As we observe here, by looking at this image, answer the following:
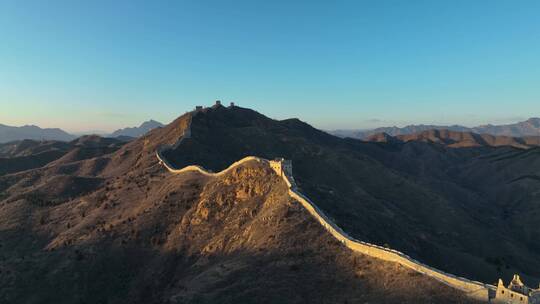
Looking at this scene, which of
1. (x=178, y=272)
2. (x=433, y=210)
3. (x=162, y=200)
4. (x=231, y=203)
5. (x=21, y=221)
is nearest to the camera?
(x=178, y=272)

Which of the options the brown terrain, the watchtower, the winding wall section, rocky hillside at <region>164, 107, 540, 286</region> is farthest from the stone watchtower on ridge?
the watchtower

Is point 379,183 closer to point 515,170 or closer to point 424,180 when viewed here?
point 424,180

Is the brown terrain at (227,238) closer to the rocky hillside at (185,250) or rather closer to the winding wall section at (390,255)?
the rocky hillside at (185,250)

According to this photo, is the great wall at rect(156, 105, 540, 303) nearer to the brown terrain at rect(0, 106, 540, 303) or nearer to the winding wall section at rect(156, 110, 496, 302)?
the winding wall section at rect(156, 110, 496, 302)

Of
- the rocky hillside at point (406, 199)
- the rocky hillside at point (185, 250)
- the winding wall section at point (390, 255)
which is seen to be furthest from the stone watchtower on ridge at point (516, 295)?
the rocky hillside at point (406, 199)

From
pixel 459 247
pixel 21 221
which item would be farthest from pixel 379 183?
pixel 21 221
